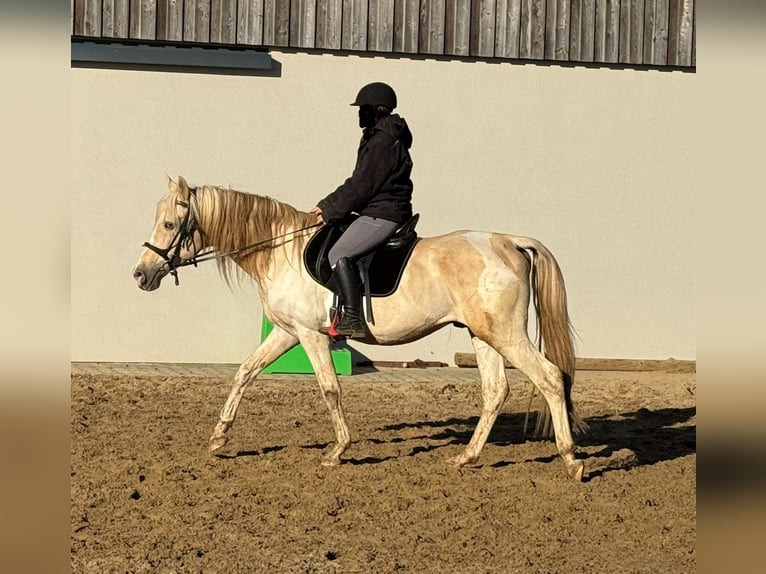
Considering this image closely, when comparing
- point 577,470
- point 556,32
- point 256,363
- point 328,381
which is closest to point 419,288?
point 328,381

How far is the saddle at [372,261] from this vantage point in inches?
288

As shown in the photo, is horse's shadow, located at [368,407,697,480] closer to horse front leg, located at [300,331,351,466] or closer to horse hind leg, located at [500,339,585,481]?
horse hind leg, located at [500,339,585,481]

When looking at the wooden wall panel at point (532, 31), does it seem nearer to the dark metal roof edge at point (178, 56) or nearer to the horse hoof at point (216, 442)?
the dark metal roof edge at point (178, 56)

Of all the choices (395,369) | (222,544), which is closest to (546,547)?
(222,544)

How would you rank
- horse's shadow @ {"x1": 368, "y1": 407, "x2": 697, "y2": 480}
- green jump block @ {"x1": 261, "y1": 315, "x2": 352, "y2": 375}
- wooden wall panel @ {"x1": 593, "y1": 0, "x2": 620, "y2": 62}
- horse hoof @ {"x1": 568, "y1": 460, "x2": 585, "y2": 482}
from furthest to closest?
wooden wall panel @ {"x1": 593, "y1": 0, "x2": 620, "y2": 62} < green jump block @ {"x1": 261, "y1": 315, "x2": 352, "y2": 375} < horse's shadow @ {"x1": 368, "y1": 407, "x2": 697, "y2": 480} < horse hoof @ {"x1": 568, "y1": 460, "x2": 585, "y2": 482}

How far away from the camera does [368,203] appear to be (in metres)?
7.37

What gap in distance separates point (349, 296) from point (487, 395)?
1.23m

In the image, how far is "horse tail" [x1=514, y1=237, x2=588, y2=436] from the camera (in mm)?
7445

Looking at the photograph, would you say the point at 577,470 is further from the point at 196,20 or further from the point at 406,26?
the point at 196,20

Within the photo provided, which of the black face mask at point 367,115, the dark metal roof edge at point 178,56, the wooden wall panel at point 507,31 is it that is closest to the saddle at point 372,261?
the black face mask at point 367,115

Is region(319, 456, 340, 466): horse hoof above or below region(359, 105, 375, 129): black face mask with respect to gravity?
below

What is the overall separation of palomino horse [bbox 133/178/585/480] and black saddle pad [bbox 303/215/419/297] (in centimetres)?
6

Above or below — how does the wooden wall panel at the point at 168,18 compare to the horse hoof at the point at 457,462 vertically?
above

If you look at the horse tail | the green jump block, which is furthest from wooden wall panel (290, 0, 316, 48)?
the horse tail
